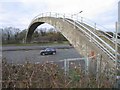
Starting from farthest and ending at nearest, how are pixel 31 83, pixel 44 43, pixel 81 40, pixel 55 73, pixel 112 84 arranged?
pixel 44 43
pixel 81 40
pixel 112 84
pixel 55 73
pixel 31 83

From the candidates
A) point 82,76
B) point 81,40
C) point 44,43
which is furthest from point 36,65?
point 44,43

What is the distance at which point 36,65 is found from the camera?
444 centimetres

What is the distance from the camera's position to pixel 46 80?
409 centimetres

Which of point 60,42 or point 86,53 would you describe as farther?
point 60,42

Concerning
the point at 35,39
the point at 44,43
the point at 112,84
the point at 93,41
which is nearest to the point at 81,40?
the point at 93,41

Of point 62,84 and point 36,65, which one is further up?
point 36,65

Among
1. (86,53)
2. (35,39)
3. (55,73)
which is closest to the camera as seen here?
(55,73)

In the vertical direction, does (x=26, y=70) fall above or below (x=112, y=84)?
above

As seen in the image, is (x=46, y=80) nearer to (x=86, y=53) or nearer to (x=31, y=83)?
(x=31, y=83)

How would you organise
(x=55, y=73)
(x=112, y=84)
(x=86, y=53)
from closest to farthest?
(x=55, y=73), (x=112, y=84), (x=86, y=53)

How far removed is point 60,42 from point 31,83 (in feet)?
177

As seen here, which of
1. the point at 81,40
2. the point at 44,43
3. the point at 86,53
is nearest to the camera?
the point at 86,53

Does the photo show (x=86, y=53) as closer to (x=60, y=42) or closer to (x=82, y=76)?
(x=82, y=76)

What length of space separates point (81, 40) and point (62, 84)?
9758 mm
